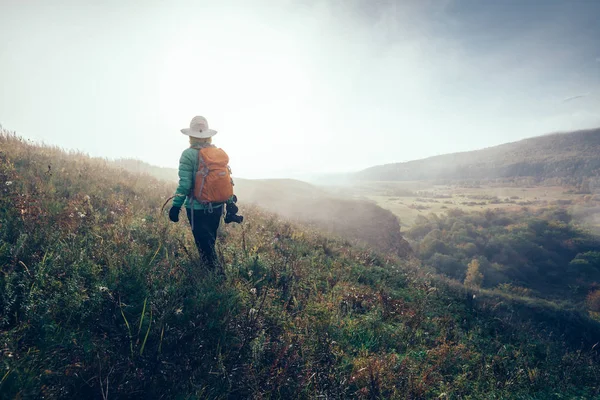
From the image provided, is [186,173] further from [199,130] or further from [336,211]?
[336,211]

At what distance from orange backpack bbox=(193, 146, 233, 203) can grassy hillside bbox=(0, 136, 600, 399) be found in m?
1.12

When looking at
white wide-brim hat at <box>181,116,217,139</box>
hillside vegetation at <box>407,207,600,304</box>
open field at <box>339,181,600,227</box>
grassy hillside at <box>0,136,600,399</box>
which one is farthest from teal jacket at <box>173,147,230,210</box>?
open field at <box>339,181,600,227</box>

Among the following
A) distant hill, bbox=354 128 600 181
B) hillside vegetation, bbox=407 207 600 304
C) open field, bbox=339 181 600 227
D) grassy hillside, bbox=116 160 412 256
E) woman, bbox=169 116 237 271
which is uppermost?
distant hill, bbox=354 128 600 181

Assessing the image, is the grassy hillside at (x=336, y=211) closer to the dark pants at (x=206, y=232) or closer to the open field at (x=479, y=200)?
the dark pants at (x=206, y=232)

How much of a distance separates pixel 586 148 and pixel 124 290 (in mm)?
245499

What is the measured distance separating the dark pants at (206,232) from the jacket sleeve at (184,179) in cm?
28

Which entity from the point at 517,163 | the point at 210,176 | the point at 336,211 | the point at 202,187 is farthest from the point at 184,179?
the point at 517,163

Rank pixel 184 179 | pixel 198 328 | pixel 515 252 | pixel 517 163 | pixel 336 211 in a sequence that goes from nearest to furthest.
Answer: pixel 198 328
pixel 184 179
pixel 336 211
pixel 515 252
pixel 517 163

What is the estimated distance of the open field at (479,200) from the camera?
90625mm

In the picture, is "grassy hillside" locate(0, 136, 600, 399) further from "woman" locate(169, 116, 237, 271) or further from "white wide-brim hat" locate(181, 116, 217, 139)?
"white wide-brim hat" locate(181, 116, 217, 139)

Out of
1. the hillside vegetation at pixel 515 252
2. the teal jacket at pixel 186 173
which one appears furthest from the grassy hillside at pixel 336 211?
the teal jacket at pixel 186 173

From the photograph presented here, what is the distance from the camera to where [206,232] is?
4.48m

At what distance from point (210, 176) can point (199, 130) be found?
81 cm

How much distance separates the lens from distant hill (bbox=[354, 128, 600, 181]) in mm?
155950
